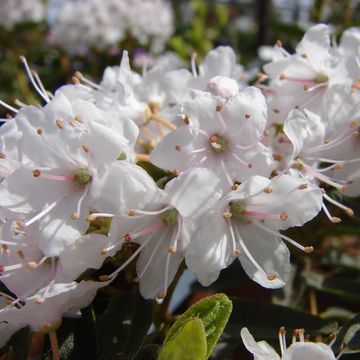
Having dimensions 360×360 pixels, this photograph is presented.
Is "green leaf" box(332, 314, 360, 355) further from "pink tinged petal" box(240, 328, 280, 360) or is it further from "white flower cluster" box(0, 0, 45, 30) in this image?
"white flower cluster" box(0, 0, 45, 30)

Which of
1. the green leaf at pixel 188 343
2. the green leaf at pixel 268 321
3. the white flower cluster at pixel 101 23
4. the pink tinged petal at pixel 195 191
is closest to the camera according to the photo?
the green leaf at pixel 188 343

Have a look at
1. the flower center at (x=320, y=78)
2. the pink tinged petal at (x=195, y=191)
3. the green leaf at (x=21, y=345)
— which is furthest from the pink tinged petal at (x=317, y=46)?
the green leaf at (x=21, y=345)

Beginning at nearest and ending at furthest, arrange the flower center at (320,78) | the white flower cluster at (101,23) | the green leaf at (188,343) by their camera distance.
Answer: the green leaf at (188,343), the flower center at (320,78), the white flower cluster at (101,23)

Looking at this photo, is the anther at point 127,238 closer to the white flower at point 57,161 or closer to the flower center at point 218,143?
the white flower at point 57,161

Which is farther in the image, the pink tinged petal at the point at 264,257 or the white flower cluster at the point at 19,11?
the white flower cluster at the point at 19,11

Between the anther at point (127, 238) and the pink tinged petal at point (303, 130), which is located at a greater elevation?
the pink tinged petal at point (303, 130)

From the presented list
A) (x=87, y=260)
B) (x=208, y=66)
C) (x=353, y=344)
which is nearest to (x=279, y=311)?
(x=353, y=344)

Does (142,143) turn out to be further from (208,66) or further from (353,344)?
(353,344)
